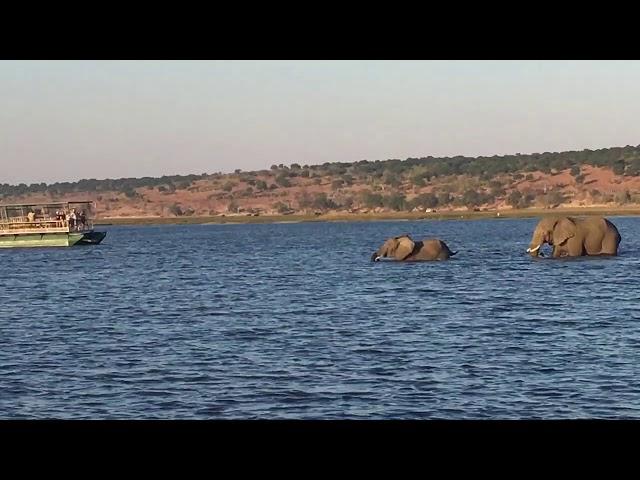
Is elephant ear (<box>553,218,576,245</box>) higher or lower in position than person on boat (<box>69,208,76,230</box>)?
lower

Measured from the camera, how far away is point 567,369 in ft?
85.9

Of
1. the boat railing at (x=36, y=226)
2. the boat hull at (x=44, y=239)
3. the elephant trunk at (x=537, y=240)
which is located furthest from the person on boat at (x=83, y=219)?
the elephant trunk at (x=537, y=240)

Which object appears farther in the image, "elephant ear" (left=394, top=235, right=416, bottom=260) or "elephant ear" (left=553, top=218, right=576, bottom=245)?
"elephant ear" (left=394, top=235, right=416, bottom=260)

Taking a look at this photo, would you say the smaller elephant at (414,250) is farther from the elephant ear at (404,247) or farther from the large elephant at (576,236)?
the large elephant at (576,236)

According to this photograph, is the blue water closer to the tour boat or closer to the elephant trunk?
the elephant trunk

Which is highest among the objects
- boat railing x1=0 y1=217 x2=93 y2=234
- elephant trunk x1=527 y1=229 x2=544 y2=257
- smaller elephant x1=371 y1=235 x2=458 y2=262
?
boat railing x1=0 y1=217 x2=93 y2=234

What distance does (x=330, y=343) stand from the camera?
33.2 metres

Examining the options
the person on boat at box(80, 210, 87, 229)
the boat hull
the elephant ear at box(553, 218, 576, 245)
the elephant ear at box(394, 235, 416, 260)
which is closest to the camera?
the elephant ear at box(553, 218, 576, 245)

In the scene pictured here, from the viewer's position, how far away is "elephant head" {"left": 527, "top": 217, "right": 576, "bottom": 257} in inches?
2869

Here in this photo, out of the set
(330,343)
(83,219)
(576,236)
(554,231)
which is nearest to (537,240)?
(554,231)

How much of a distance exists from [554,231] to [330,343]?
43.5 meters

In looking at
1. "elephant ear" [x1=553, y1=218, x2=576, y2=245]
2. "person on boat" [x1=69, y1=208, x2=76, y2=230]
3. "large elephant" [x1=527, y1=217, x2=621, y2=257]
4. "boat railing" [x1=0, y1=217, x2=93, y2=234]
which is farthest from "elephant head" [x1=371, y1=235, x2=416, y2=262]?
"person on boat" [x1=69, y1=208, x2=76, y2=230]

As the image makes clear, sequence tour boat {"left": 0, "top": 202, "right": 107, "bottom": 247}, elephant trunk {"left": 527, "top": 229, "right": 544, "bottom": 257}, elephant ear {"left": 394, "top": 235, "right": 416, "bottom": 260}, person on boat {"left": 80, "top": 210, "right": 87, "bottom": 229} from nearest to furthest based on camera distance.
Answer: elephant trunk {"left": 527, "top": 229, "right": 544, "bottom": 257} → elephant ear {"left": 394, "top": 235, "right": 416, "bottom": 260} → tour boat {"left": 0, "top": 202, "right": 107, "bottom": 247} → person on boat {"left": 80, "top": 210, "right": 87, "bottom": 229}
